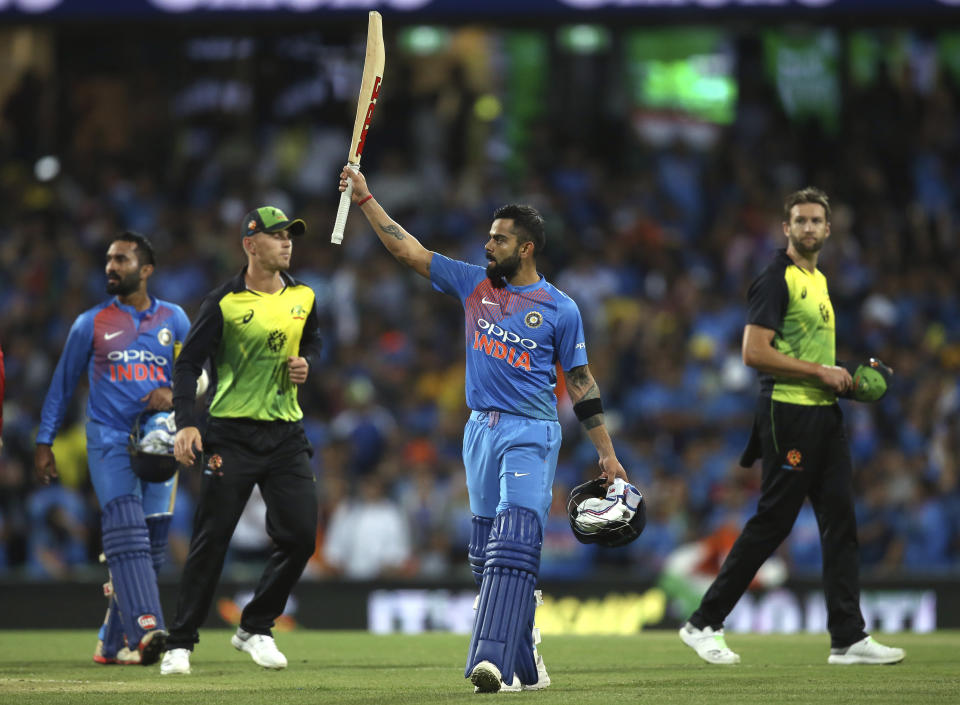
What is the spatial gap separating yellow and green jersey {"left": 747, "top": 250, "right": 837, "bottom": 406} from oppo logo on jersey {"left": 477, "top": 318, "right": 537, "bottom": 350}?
194 centimetres

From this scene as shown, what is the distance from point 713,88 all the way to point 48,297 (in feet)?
37.6

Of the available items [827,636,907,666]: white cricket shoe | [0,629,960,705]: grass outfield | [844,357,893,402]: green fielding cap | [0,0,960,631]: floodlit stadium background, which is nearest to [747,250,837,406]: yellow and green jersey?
[844,357,893,402]: green fielding cap

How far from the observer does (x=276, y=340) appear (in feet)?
28.9

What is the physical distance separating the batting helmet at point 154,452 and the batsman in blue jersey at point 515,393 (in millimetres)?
2207

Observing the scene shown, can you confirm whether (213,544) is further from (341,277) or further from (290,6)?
(341,277)

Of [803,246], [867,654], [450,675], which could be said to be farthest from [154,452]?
[867,654]

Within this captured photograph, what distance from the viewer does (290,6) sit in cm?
1623

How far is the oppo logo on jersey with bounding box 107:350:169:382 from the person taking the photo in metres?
9.45

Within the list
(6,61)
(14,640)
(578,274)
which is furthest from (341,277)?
(14,640)

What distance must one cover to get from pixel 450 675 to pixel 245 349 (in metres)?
2.19

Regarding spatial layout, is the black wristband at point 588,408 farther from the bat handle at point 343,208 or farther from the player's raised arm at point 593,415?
the bat handle at point 343,208

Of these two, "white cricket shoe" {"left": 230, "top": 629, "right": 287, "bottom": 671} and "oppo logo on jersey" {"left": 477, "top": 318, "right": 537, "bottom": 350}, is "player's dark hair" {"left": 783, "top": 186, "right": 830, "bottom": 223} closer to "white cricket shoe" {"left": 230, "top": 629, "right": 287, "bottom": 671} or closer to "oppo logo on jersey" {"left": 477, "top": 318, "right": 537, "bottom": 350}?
"oppo logo on jersey" {"left": 477, "top": 318, "right": 537, "bottom": 350}

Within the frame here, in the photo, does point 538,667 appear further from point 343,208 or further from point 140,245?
point 140,245

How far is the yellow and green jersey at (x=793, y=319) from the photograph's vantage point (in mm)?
9031
